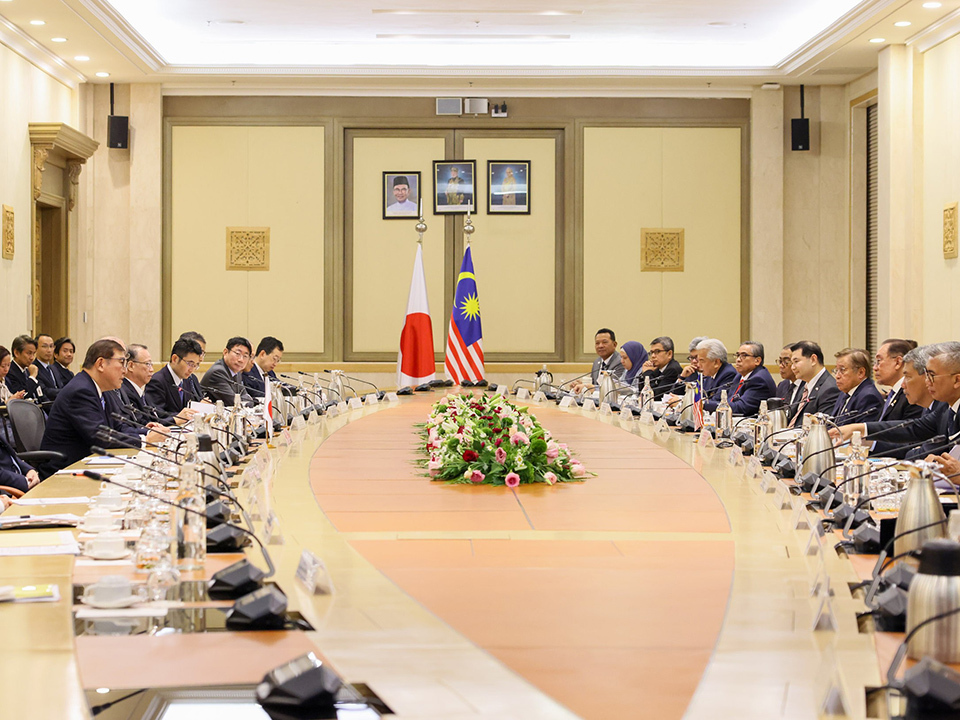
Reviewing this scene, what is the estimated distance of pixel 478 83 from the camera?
33.4 ft

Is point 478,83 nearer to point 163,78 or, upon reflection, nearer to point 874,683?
point 163,78

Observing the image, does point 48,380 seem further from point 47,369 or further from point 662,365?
point 662,365

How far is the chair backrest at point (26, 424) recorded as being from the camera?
16.7 feet

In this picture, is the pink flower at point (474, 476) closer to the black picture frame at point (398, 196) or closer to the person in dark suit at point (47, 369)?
the person in dark suit at point (47, 369)

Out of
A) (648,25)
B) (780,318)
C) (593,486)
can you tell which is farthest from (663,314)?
(593,486)

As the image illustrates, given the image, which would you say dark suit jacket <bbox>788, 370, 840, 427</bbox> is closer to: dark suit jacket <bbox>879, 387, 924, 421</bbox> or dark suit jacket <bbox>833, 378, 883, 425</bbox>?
dark suit jacket <bbox>833, 378, 883, 425</bbox>

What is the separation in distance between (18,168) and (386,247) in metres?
3.45

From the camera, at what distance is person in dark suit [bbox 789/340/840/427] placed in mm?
6062

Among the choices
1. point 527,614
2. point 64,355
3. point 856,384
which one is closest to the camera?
point 527,614

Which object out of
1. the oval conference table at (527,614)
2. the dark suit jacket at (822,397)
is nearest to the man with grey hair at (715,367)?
the dark suit jacket at (822,397)

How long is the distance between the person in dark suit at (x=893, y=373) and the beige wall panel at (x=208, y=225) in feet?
21.5

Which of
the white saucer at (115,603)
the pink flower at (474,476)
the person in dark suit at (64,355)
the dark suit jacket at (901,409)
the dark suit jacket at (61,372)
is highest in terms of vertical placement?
the person in dark suit at (64,355)

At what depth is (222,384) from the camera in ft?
23.9

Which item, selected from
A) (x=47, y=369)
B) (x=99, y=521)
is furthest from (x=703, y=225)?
(x=99, y=521)
